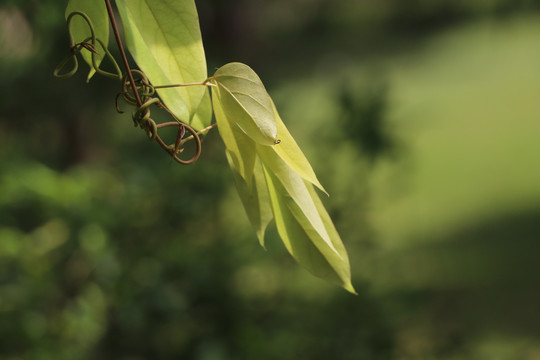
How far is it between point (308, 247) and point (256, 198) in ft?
0.13

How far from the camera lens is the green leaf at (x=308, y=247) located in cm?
27

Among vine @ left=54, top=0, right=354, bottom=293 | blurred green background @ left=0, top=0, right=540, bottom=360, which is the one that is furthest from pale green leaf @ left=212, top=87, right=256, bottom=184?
blurred green background @ left=0, top=0, right=540, bottom=360

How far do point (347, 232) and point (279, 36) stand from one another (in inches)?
265

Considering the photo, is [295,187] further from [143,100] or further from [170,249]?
[170,249]

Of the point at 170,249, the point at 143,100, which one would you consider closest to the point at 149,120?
the point at 143,100

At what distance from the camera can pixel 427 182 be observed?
4254mm

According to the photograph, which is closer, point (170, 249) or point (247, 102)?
point (247, 102)

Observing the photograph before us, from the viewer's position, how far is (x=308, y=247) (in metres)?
0.27

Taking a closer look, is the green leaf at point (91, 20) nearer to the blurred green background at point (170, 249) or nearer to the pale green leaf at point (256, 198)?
the pale green leaf at point (256, 198)

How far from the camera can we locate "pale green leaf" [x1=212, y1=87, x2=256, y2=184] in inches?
10.7

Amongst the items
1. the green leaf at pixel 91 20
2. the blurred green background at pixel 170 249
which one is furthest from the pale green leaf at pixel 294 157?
the blurred green background at pixel 170 249

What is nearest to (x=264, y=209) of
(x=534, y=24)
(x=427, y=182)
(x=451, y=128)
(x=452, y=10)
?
(x=427, y=182)

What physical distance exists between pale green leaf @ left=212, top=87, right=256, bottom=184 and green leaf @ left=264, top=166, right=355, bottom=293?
11mm

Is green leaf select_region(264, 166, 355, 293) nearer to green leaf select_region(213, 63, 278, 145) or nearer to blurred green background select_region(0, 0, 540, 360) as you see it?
green leaf select_region(213, 63, 278, 145)
